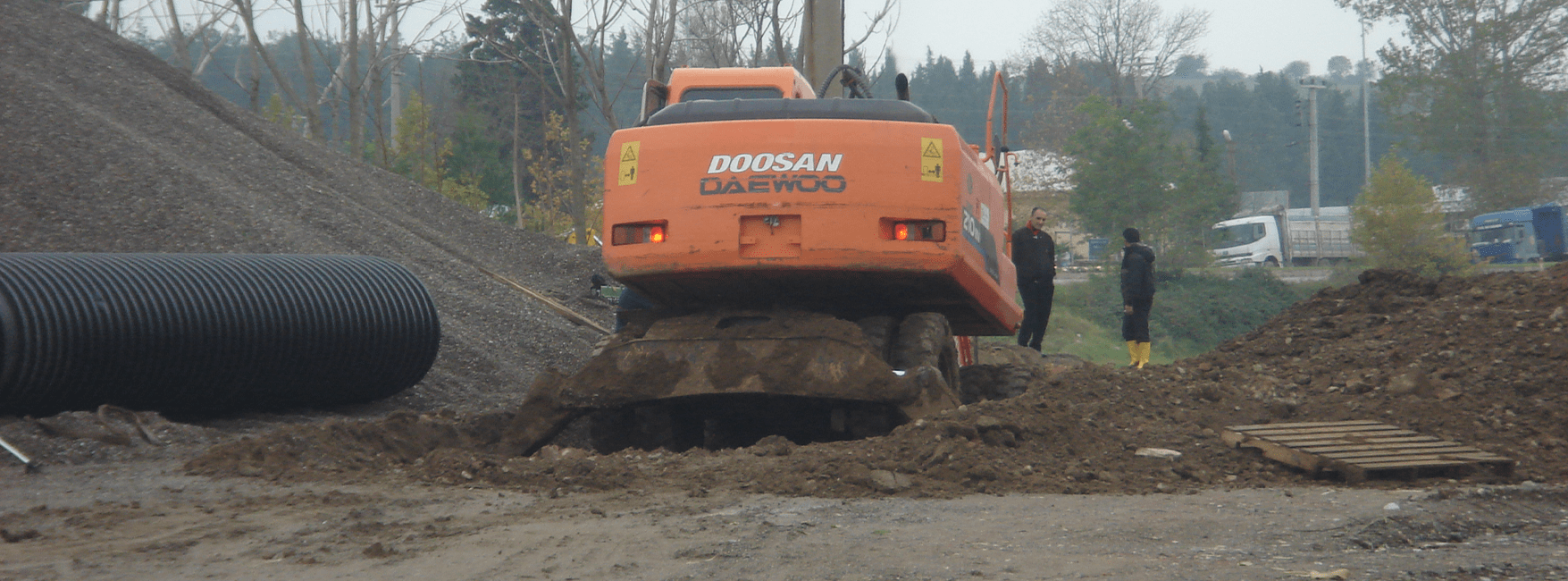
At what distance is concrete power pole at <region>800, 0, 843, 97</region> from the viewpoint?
15.6 m

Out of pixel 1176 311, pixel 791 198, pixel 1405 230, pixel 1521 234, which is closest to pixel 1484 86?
pixel 1521 234

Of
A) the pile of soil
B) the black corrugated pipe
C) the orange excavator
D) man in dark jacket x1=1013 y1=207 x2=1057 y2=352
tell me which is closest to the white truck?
man in dark jacket x1=1013 y1=207 x2=1057 y2=352

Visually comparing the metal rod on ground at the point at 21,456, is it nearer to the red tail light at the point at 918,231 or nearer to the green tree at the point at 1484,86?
the red tail light at the point at 918,231

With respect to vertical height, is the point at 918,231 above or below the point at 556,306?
above

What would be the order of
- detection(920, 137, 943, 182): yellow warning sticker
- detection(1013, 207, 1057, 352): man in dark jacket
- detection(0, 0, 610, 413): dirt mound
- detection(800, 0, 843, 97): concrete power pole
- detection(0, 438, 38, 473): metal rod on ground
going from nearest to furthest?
1. detection(0, 438, 38, 473): metal rod on ground
2. detection(920, 137, 943, 182): yellow warning sticker
3. detection(0, 0, 610, 413): dirt mound
4. detection(1013, 207, 1057, 352): man in dark jacket
5. detection(800, 0, 843, 97): concrete power pole

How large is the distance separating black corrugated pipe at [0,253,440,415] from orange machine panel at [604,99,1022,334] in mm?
3036

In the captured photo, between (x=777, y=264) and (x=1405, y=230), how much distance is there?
93.3 ft

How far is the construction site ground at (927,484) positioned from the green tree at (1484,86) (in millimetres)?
35094

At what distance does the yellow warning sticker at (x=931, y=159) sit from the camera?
6902 millimetres

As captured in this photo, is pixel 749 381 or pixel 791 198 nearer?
pixel 791 198

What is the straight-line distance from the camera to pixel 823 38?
1570 centimetres

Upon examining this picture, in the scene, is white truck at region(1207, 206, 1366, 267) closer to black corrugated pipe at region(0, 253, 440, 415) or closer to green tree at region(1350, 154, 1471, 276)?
green tree at region(1350, 154, 1471, 276)

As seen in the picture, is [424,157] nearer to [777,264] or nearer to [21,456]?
[21,456]

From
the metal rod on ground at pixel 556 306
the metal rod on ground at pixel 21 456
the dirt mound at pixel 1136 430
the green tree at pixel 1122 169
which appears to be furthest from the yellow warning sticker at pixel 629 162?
the green tree at pixel 1122 169
